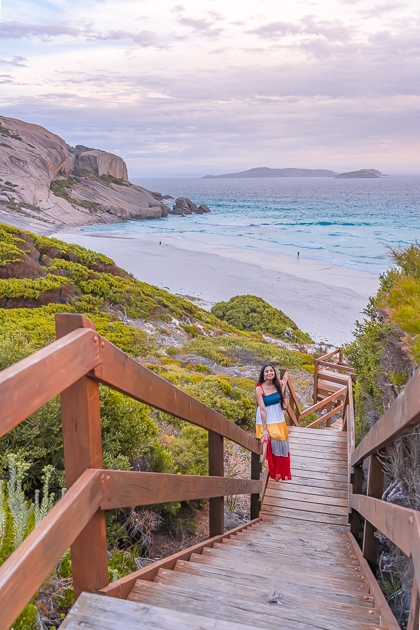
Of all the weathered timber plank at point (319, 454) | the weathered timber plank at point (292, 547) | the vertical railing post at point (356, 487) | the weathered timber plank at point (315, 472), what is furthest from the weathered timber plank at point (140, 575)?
the weathered timber plank at point (319, 454)

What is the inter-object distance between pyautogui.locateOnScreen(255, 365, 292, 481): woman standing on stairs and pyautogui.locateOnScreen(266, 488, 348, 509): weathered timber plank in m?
0.25

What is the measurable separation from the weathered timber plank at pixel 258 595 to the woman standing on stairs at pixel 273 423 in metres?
3.61

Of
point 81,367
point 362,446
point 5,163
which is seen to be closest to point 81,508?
point 81,367

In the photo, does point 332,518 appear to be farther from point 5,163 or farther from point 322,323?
point 5,163

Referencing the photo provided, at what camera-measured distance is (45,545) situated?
4.00ft

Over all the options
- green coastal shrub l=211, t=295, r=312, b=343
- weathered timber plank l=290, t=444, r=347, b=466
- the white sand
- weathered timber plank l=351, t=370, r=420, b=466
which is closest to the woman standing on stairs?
weathered timber plank l=290, t=444, r=347, b=466

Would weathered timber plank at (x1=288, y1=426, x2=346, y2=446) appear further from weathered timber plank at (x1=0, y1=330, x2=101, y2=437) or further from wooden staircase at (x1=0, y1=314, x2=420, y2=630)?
weathered timber plank at (x1=0, y1=330, x2=101, y2=437)

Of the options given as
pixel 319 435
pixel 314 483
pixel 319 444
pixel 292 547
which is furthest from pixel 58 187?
pixel 292 547

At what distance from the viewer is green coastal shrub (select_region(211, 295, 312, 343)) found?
19.8 meters

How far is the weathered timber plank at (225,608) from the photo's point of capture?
1796mm

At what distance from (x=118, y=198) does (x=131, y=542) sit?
77091 mm

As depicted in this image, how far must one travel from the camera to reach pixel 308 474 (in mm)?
6359

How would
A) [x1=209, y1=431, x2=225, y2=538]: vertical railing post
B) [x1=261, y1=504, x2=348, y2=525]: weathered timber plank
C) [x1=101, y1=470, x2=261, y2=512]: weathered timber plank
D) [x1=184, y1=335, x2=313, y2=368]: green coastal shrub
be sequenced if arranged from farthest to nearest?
1. [x1=184, y1=335, x2=313, y2=368]: green coastal shrub
2. [x1=261, y1=504, x2=348, y2=525]: weathered timber plank
3. [x1=209, y1=431, x2=225, y2=538]: vertical railing post
4. [x1=101, y1=470, x2=261, y2=512]: weathered timber plank

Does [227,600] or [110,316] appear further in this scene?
[110,316]
